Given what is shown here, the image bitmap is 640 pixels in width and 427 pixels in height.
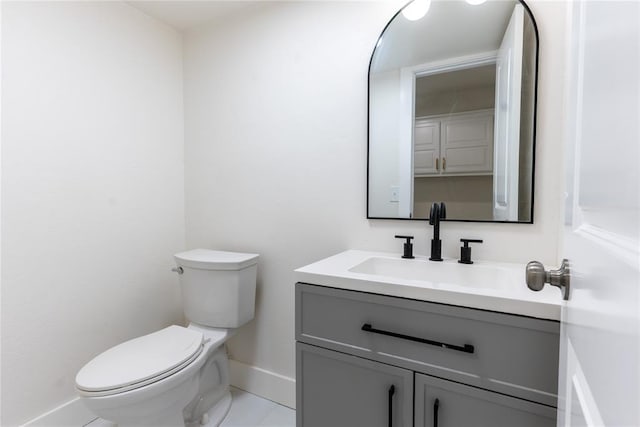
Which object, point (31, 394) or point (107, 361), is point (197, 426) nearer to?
point (107, 361)

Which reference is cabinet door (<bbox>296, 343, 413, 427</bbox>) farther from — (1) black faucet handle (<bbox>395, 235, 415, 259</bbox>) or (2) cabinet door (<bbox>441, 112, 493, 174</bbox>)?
(2) cabinet door (<bbox>441, 112, 493, 174</bbox>)

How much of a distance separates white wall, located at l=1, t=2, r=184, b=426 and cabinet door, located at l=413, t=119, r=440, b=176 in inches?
58.2

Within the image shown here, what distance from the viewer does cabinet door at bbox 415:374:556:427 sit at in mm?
756

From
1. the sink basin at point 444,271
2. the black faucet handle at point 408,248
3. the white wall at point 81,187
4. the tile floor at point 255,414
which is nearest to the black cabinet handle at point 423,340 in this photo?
the sink basin at point 444,271

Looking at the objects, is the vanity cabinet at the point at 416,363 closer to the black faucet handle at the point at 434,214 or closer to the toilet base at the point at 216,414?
the black faucet handle at the point at 434,214

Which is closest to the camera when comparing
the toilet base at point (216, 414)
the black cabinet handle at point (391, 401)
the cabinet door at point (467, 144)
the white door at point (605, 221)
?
the white door at point (605, 221)

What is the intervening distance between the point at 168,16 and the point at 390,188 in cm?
164

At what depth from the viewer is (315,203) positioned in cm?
159

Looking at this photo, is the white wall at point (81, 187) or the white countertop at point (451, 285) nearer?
the white countertop at point (451, 285)

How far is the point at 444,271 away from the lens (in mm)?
1205

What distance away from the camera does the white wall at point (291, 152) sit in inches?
46.4

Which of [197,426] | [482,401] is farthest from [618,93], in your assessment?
[197,426]

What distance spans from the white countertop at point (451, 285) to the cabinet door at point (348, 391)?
0.23 meters

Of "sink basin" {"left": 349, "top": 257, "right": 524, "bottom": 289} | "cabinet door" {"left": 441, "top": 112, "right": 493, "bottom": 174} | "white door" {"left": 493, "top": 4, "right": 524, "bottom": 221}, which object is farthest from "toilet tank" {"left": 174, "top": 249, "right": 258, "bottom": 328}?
"white door" {"left": 493, "top": 4, "right": 524, "bottom": 221}
